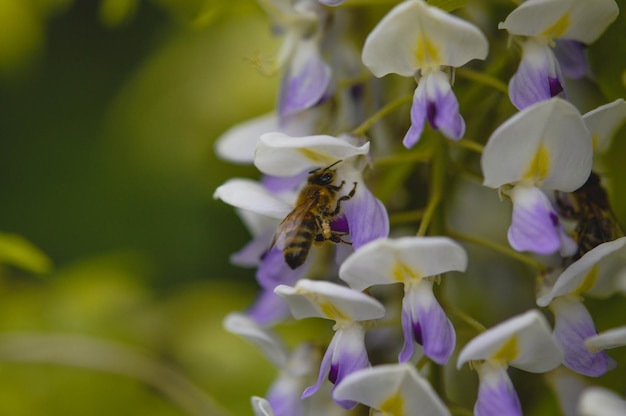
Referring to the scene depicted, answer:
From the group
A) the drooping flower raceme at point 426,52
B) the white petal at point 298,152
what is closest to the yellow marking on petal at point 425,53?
the drooping flower raceme at point 426,52

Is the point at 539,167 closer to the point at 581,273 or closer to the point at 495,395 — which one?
the point at 581,273

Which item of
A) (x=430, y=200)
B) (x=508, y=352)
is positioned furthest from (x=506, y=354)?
(x=430, y=200)

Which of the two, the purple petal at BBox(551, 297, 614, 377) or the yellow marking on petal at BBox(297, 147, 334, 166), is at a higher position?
the yellow marking on petal at BBox(297, 147, 334, 166)

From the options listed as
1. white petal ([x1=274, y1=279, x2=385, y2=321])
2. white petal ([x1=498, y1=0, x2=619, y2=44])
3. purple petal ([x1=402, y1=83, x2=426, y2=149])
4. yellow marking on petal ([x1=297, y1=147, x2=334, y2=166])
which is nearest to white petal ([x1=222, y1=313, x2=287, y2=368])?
white petal ([x1=274, y1=279, x2=385, y2=321])

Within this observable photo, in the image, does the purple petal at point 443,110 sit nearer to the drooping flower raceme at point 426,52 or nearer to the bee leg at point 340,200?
the drooping flower raceme at point 426,52

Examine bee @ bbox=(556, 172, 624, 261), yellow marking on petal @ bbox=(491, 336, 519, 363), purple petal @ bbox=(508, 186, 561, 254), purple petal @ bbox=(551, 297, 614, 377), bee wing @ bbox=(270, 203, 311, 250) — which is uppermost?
bee wing @ bbox=(270, 203, 311, 250)

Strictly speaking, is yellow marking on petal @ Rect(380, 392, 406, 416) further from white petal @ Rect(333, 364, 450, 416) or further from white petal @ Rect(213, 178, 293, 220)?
white petal @ Rect(213, 178, 293, 220)

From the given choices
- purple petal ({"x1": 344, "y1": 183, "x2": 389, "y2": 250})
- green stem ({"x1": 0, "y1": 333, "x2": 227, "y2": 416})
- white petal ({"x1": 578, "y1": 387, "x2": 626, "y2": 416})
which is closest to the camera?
white petal ({"x1": 578, "y1": 387, "x2": 626, "y2": 416})
